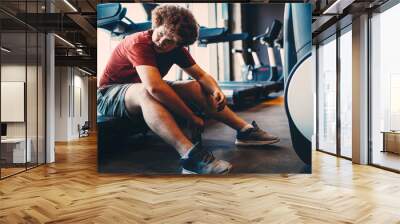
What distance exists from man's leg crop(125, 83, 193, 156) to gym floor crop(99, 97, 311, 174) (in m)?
0.14

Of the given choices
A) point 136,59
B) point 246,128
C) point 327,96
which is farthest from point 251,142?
point 327,96

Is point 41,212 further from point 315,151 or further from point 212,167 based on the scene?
point 315,151

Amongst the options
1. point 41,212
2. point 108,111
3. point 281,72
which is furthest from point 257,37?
point 41,212

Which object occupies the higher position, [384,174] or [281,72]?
[281,72]

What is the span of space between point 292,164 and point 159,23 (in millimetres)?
3164

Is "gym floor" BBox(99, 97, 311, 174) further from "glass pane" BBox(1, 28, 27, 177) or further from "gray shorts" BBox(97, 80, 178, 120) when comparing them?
"glass pane" BBox(1, 28, 27, 177)

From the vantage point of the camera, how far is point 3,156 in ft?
21.0

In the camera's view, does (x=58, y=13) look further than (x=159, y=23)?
Yes

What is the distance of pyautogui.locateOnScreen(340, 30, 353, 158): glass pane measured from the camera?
8.52 meters

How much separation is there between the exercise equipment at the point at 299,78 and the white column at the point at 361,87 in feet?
6.92

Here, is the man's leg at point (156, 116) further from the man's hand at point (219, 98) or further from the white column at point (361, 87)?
the white column at point (361, 87)

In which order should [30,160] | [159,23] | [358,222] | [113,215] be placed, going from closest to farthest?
[358,222] < [113,215] < [159,23] < [30,160]

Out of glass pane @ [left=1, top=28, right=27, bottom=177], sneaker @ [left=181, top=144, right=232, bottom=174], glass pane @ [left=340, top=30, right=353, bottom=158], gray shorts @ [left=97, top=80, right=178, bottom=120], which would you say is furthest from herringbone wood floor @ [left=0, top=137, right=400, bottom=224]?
glass pane @ [left=340, top=30, right=353, bottom=158]

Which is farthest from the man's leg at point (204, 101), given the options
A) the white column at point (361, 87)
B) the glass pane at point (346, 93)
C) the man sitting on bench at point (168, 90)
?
the glass pane at point (346, 93)
